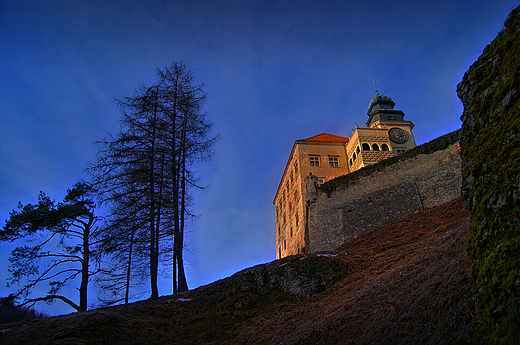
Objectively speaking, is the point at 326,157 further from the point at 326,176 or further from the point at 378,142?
the point at 378,142

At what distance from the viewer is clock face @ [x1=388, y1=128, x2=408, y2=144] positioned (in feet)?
115

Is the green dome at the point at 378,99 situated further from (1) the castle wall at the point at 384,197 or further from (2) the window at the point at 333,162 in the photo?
(1) the castle wall at the point at 384,197

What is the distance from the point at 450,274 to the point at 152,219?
10358 mm

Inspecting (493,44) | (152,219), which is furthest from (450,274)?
(152,219)

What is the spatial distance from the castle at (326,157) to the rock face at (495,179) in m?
25.2

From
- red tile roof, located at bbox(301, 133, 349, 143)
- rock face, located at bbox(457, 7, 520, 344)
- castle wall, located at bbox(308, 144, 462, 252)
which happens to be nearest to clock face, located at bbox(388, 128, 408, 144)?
red tile roof, located at bbox(301, 133, 349, 143)

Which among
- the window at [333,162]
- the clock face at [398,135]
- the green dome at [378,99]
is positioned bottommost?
the window at [333,162]

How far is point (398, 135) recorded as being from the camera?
35.7m

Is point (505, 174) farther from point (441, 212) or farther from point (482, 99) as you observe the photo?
point (441, 212)

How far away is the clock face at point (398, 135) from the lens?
115 ft

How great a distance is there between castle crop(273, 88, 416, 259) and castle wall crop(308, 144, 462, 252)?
5.09 m

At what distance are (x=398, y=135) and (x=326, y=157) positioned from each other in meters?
9.09

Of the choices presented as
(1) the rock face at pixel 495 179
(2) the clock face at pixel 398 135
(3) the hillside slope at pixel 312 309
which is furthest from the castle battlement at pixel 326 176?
(1) the rock face at pixel 495 179

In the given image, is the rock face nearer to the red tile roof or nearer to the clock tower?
the red tile roof
